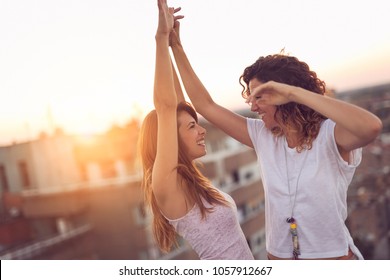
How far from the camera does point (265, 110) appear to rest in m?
1.21

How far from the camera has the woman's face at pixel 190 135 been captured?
3.99ft

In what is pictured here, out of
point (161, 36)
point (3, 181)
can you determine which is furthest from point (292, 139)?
point (3, 181)

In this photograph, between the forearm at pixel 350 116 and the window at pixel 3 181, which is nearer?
the forearm at pixel 350 116

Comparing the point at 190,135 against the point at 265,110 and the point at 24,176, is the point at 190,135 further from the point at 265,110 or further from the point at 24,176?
the point at 24,176

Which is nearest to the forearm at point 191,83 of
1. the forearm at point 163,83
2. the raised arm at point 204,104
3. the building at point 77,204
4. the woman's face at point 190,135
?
the raised arm at point 204,104

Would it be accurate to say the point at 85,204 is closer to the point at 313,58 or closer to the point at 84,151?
the point at 84,151

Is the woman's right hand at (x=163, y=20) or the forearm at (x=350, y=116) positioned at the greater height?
the woman's right hand at (x=163, y=20)

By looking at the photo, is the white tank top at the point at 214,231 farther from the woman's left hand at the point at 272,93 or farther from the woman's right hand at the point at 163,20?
the woman's right hand at the point at 163,20

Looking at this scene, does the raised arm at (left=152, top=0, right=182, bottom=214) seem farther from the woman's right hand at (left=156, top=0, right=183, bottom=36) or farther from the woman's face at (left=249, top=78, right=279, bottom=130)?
the woman's face at (left=249, top=78, right=279, bottom=130)

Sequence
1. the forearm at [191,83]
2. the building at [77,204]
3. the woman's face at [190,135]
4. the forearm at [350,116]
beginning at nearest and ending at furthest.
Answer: the forearm at [350,116], the woman's face at [190,135], the forearm at [191,83], the building at [77,204]

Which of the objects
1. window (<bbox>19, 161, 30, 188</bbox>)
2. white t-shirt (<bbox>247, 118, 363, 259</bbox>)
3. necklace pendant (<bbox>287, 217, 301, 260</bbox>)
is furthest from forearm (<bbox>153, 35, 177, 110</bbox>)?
window (<bbox>19, 161, 30, 188</bbox>)

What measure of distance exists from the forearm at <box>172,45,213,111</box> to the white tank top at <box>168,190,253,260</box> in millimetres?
276

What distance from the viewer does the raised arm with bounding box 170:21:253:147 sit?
1.30 metres

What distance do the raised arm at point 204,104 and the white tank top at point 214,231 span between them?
186 millimetres
